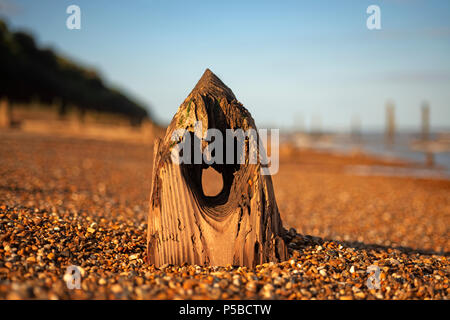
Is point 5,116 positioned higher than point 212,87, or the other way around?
point 5,116

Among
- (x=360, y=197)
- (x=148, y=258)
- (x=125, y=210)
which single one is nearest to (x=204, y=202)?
(x=148, y=258)

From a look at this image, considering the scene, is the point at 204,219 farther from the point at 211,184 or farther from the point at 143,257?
the point at 211,184

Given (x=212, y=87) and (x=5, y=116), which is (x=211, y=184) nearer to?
(x=212, y=87)

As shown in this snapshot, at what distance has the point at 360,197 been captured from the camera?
1327cm

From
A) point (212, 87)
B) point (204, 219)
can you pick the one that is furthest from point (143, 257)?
point (212, 87)

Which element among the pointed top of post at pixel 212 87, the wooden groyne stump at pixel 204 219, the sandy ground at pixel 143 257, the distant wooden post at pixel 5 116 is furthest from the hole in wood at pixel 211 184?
the distant wooden post at pixel 5 116

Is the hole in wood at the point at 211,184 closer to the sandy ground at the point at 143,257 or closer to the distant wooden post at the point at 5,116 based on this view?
the sandy ground at the point at 143,257

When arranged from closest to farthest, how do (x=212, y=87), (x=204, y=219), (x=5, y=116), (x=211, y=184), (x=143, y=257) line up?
1. (x=204, y=219)
2. (x=143, y=257)
3. (x=212, y=87)
4. (x=211, y=184)
5. (x=5, y=116)

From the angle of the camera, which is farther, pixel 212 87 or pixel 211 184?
pixel 211 184

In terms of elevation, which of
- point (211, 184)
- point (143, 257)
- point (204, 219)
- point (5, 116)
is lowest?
point (211, 184)

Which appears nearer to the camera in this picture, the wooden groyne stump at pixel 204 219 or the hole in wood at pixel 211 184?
the wooden groyne stump at pixel 204 219

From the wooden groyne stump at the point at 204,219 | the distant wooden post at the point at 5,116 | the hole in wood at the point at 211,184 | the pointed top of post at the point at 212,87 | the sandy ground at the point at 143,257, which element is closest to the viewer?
the sandy ground at the point at 143,257

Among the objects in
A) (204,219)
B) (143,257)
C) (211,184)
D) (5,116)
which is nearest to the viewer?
(204,219)
